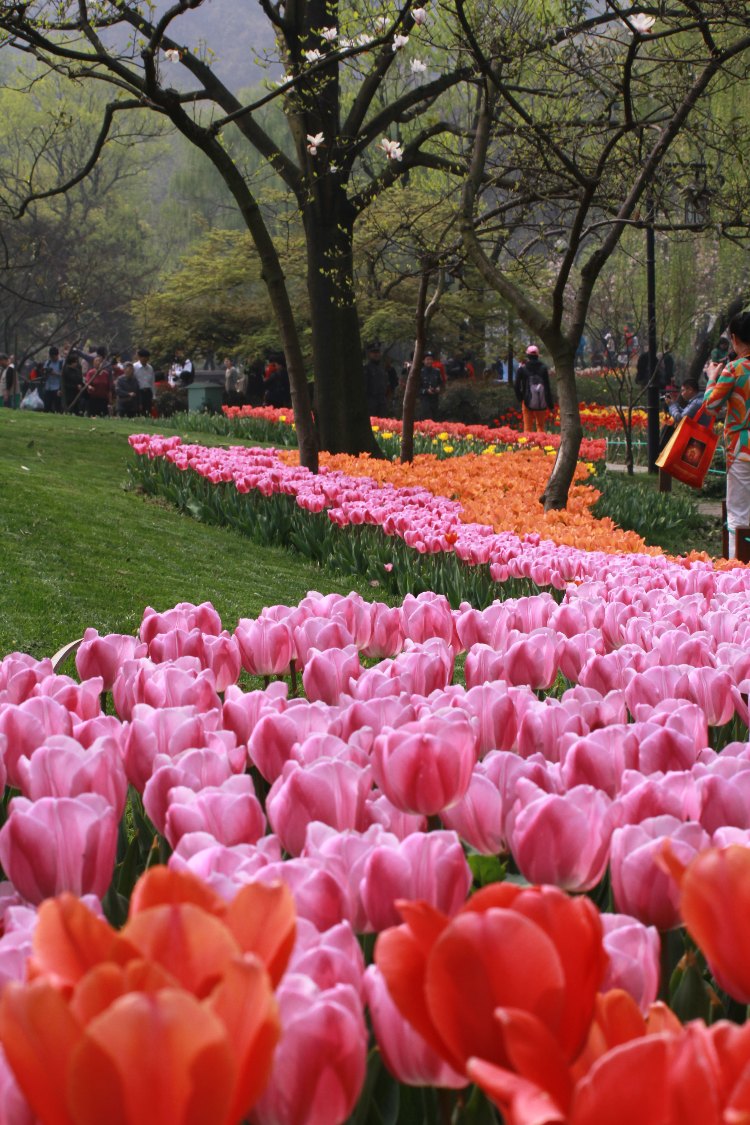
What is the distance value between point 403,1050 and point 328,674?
3.91 ft

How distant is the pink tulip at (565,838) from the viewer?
3.78ft

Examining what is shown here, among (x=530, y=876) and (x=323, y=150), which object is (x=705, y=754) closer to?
(x=530, y=876)

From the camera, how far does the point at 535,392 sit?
22375mm

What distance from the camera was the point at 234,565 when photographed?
832 centimetres

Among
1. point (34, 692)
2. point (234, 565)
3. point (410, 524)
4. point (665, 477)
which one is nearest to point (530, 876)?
point (34, 692)

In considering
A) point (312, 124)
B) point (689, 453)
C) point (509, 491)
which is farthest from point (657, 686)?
point (312, 124)

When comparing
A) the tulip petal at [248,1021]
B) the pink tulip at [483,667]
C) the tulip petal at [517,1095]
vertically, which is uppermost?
the tulip petal at [248,1021]

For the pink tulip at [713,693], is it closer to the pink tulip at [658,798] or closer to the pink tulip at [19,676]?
the pink tulip at [658,798]

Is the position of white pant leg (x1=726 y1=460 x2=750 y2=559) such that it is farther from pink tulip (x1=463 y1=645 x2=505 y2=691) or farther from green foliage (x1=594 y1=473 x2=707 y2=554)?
pink tulip (x1=463 y1=645 x2=505 y2=691)

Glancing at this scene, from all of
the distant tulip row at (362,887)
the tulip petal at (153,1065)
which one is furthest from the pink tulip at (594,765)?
the tulip petal at (153,1065)

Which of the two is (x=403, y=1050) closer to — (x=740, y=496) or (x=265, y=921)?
(x=265, y=921)

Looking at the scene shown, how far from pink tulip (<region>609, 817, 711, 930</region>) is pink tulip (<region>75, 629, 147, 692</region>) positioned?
117 centimetres

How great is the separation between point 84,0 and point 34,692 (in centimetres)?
1046

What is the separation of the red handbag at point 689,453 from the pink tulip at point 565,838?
854cm
